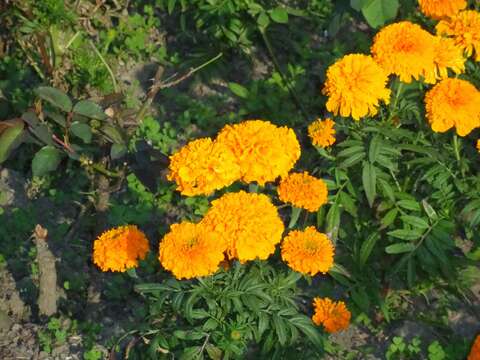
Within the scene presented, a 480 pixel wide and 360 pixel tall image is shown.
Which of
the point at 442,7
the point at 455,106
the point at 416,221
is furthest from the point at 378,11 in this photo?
the point at 416,221

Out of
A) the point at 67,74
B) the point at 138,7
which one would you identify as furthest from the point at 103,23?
the point at 67,74

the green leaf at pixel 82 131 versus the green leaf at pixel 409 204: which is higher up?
the green leaf at pixel 82 131

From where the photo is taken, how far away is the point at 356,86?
278 cm

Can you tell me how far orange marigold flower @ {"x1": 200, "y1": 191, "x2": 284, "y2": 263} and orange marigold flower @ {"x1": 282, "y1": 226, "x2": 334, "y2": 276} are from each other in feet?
0.80

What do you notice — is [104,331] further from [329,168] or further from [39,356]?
[329,168]

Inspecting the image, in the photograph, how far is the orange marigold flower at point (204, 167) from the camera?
7.74ft

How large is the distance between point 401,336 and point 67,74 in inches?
86.5

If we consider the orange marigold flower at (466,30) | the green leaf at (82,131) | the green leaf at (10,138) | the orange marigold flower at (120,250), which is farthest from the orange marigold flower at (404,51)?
the green leaf at (10,138)

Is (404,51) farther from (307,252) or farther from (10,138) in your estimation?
(10,138)

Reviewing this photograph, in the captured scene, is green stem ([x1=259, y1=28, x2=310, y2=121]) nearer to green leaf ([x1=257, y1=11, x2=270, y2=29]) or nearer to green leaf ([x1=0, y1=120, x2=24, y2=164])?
green leaf ([x1=257, y1=11, x2=270, y2=29])

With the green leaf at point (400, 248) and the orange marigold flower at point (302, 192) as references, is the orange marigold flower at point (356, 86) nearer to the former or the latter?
the orange marigold flower at point (302, 192)

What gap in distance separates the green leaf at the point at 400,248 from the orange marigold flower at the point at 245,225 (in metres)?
0.91

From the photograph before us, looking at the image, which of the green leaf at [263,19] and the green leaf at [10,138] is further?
the green leaf at [263,19]

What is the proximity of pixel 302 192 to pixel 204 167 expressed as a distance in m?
0.49
